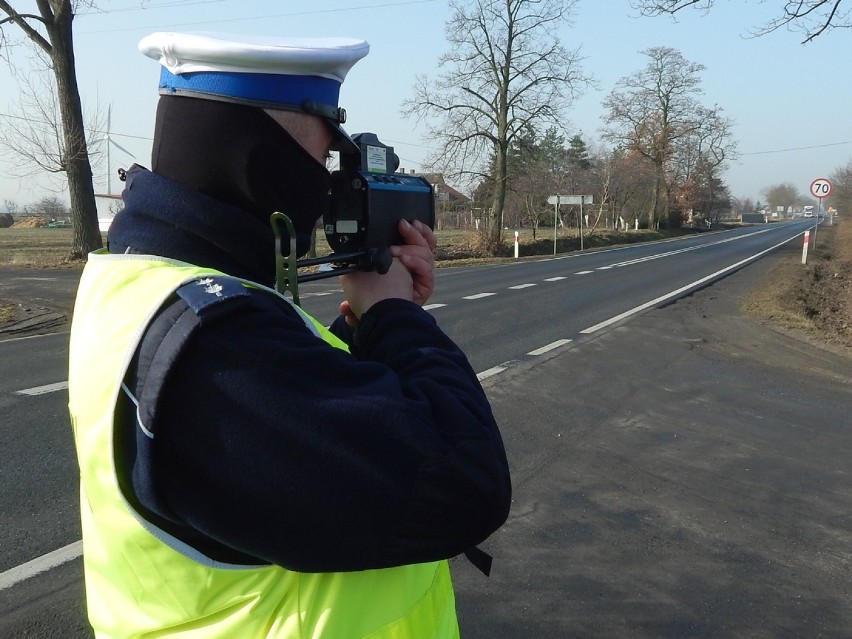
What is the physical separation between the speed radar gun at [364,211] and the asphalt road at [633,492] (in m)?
2.00

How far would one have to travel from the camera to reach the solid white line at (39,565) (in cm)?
318

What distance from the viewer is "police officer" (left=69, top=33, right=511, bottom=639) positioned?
0.92 m

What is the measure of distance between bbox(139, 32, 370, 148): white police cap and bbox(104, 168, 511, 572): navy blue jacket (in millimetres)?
334

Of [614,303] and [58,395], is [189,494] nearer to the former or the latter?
[58,395]

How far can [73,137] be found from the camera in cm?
1881

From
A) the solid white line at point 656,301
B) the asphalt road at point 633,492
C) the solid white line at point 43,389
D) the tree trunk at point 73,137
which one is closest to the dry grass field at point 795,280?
the tree trunk at point 73,137

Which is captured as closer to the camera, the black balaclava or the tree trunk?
the black balaclava

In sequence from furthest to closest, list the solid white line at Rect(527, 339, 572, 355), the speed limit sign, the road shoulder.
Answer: the speed limit sign < the solid white line at Rect(527, 339, 572, 355) < the road shoulder

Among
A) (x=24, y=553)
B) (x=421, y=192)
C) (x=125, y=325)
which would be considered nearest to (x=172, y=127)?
(x=125, y=325)

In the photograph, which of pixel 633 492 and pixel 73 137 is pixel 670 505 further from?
pixel 73 137

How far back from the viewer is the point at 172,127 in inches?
44.6

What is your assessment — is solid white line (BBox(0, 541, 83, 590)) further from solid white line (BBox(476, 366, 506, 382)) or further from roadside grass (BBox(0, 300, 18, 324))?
roadside grass (BBox(0, 300, 18, 324))

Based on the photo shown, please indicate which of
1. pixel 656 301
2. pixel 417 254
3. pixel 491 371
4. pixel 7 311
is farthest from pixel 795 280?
pixel 417 254

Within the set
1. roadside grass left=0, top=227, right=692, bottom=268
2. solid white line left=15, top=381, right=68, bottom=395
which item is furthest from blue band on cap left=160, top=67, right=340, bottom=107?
roadside grass left=0, top=227, right=692, bottom=268
